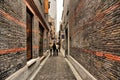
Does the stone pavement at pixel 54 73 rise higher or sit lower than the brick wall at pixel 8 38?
lower

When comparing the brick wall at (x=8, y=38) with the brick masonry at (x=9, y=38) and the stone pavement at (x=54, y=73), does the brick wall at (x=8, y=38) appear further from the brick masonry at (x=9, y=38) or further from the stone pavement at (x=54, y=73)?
the stone pavement at (x=54, y=73)

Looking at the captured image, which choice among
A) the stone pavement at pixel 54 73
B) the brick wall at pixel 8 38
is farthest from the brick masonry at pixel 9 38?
the stone pavement at pixel 54 73

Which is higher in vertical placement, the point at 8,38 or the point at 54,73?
the point at 8,38

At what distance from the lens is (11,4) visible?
4.20 meters

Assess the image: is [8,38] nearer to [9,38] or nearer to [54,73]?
[9,38]

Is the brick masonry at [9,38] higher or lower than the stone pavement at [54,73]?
higher

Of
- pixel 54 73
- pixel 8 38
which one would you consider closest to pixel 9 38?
pixel 8 38

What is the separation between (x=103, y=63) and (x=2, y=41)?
2603mm

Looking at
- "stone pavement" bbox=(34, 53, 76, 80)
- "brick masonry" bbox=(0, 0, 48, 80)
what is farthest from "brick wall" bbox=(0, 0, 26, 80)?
"stone pavement" bbox=(34, 53, 76, 80)

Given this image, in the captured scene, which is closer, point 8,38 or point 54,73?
point 8,38

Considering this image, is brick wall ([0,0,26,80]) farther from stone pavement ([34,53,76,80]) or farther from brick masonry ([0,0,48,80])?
stone pavement ([34,53,76,80])

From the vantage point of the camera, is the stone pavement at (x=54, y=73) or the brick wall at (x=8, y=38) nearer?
the brick wall at (x=8, y=38)

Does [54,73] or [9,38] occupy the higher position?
[9,38]

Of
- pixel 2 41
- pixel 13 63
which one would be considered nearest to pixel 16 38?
pixel 13 63
